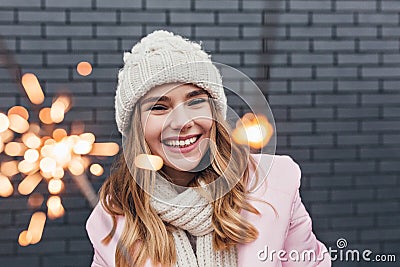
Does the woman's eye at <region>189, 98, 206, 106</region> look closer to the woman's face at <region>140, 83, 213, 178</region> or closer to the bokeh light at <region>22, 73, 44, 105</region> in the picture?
the woman's face at <region>140, 83, 213, 178</region>

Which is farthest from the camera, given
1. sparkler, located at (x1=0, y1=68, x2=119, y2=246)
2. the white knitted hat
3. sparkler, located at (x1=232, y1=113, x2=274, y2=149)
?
sparkler, located at (x1=0, y1=68, x2=119, y2=246)

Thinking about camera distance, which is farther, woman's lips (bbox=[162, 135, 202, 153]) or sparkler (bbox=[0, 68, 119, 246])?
sparkler (bbox=[0, 68, 119, 246])

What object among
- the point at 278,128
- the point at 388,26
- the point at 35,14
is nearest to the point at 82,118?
the point at 35,14

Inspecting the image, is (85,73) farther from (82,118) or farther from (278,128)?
(278,128)

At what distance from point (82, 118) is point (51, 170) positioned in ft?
0.55

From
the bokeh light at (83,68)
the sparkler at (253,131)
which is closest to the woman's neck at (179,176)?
the sparkler at (253,131)

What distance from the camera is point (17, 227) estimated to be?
1.70 metres

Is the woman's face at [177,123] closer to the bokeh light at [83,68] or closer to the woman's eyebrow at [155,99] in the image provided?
the woman's eyebrow at [155,99]

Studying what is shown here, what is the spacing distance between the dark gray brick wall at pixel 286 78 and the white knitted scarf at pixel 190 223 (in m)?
0.45

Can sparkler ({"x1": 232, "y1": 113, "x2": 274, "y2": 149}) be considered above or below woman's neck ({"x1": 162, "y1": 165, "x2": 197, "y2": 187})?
above

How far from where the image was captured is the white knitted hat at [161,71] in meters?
1.18

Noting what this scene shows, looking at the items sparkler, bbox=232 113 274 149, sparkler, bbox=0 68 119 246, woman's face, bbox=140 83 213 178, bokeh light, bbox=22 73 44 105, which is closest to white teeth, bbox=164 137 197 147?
woman's face, bbox=140 83 213 178

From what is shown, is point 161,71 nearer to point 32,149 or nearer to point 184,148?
point 184,148

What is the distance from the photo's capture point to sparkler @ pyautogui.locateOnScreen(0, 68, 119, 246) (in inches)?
64.6
